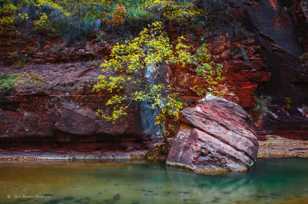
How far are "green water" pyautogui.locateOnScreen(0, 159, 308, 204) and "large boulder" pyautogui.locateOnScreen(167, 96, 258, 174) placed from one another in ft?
2.07

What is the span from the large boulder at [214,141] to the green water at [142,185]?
2.07 feet

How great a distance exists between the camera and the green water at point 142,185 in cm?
930

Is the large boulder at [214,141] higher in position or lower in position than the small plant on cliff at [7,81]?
higher

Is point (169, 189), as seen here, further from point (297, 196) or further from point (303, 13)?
point (303, 13)

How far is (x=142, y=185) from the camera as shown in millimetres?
11062

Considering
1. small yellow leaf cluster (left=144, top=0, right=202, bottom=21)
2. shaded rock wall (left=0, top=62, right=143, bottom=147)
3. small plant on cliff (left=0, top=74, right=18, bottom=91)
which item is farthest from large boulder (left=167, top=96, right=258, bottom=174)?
small plant on cliff (left=0, top=74, right=18, bottom=91)

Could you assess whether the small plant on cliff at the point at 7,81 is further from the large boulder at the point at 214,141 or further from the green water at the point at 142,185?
the large boulder at the point at 214,141

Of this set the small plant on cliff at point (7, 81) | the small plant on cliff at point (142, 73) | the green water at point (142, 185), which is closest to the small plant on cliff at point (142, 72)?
the small plant on cliff at point (142, 73)

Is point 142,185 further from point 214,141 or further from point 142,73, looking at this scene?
point 142,73

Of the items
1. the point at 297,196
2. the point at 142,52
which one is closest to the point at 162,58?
the point at 142,52

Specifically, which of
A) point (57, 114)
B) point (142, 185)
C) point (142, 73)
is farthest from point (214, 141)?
point (57, 114)

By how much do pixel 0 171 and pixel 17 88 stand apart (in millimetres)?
5930

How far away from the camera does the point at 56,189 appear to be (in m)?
10.3

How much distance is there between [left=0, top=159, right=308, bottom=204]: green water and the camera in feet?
30.5
